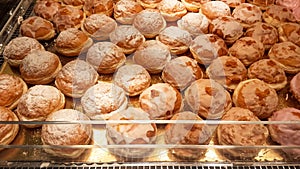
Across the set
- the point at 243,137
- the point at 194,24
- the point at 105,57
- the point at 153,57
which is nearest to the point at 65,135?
the point at 105,57

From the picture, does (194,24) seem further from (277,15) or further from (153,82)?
(277,15)

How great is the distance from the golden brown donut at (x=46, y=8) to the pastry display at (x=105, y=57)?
823 millimetres

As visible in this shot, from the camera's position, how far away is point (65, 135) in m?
2.03

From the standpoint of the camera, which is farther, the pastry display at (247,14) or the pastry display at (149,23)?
the pastry display at (247,14)

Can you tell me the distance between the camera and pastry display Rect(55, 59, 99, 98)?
98.8 inches

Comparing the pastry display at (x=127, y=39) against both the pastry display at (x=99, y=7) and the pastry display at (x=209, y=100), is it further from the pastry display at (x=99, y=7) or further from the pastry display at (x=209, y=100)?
the pastry display at (x=209, y=100)

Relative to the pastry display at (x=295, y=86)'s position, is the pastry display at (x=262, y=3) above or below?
above

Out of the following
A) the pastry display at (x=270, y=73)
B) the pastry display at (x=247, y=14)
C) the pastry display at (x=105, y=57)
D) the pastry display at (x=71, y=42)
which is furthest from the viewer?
the pastry display at (x=247, y=14)

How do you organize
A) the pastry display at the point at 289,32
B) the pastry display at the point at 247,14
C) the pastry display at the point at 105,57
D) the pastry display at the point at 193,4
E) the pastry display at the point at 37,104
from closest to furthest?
the pastry display at the point at 37,104 → the pastry display at the point at 105,57 → the pastry display at the point at 289,32 → the pastry display at the point at 247,14 → the pastry display at the point at 193,4

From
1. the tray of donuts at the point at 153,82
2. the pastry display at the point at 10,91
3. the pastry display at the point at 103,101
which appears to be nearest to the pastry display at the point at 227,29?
the tray of donuts at the point at 153,82

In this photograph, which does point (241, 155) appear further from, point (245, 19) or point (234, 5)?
point (234, 5)

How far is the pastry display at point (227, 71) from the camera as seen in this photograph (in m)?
2.57

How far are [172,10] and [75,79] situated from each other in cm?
137

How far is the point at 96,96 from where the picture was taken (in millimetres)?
2334
